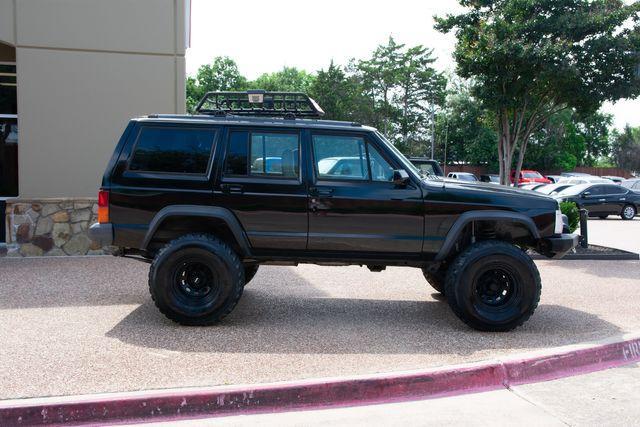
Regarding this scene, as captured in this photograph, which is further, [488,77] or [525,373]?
[488,77]

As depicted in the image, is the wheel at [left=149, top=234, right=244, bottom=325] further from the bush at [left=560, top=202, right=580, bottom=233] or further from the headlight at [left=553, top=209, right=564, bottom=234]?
the bush at [left=560, top=202, right=580, bottom=233]

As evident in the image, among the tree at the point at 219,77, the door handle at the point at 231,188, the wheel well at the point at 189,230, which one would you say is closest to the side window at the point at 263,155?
the door handle at the point at 231,188

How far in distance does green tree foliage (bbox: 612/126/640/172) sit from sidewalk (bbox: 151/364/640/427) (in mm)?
69051

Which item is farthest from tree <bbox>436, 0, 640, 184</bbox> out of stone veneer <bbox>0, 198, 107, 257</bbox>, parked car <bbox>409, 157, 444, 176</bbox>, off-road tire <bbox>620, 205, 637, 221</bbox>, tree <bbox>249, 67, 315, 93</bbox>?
tree <bbox>249, 67, 315, 93</bbox>

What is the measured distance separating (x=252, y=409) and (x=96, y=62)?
818 centimetres

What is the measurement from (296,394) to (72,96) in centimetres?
800

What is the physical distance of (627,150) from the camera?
67500 millimetres

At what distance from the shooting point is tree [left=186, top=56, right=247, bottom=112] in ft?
238

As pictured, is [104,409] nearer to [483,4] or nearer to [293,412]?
[293,412]

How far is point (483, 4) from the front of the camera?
14.5 metres

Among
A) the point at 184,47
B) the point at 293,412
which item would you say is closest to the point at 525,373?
the point at 293,412

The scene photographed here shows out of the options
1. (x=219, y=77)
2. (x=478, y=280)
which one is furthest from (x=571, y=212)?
(x=219, y=77)

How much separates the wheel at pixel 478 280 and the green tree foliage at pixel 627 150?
67650mm

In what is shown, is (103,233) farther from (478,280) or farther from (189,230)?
(478,280)
